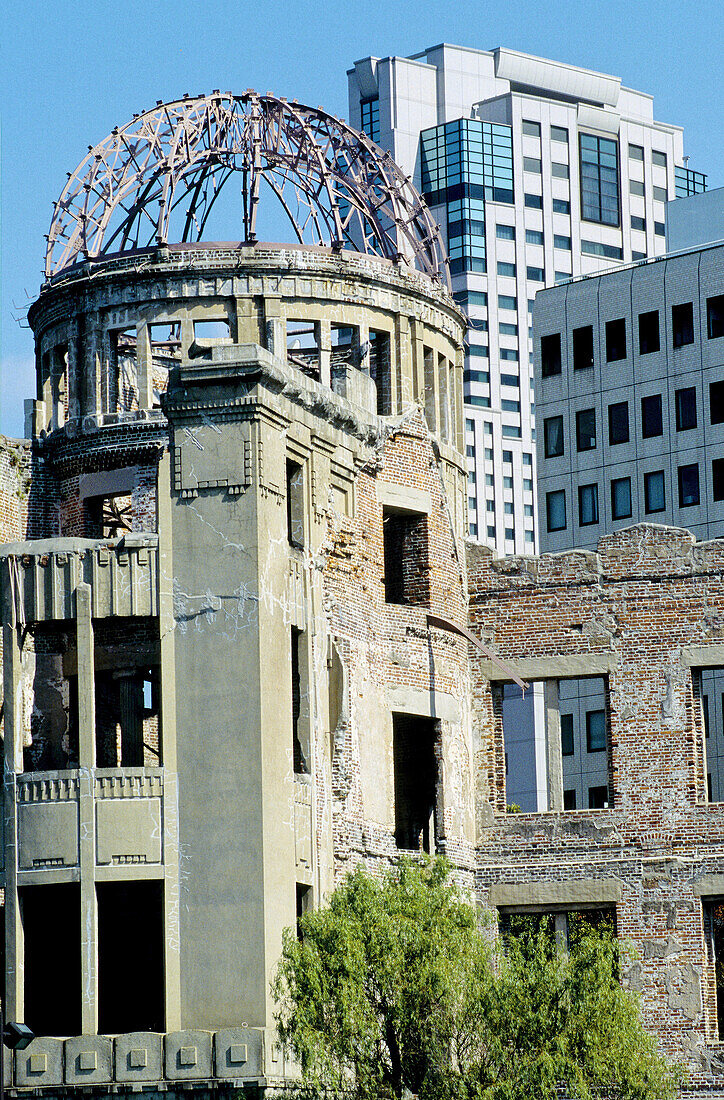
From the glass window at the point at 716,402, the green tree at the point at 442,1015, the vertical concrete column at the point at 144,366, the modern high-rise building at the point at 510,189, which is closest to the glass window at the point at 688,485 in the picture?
the glass window at the point at 716,402

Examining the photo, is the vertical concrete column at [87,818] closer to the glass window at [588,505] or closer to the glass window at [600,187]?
the glass window at [588,505]

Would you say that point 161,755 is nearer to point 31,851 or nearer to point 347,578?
point 31,851

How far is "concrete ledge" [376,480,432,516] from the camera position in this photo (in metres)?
37.7

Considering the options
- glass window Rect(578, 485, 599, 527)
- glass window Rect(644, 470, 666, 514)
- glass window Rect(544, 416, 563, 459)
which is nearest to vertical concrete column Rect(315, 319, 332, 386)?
glass window Rect(644, 470, 666, 514)

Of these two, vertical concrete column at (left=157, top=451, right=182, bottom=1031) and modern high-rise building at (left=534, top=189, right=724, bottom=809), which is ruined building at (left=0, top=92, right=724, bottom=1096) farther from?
modern high-rise building at (left=534, top=189, right=724, bottom=809)

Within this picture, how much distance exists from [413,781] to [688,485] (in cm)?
3129

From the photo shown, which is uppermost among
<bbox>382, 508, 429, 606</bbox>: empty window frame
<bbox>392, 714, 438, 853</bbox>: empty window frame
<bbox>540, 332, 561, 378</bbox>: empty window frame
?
<bbox>540, 332, 561, 378</bbox>: empty window frame

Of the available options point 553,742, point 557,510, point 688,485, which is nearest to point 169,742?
point 553,742

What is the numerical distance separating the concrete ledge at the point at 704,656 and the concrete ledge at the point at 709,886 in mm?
3827

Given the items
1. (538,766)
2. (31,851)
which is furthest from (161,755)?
(538,766)

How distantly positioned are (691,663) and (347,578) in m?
7.18

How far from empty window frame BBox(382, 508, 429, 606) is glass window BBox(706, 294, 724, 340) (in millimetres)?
30696

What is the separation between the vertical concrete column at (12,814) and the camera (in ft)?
99.1

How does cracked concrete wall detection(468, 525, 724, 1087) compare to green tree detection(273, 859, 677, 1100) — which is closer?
green tree detection(273, 859, 677, 1100)
